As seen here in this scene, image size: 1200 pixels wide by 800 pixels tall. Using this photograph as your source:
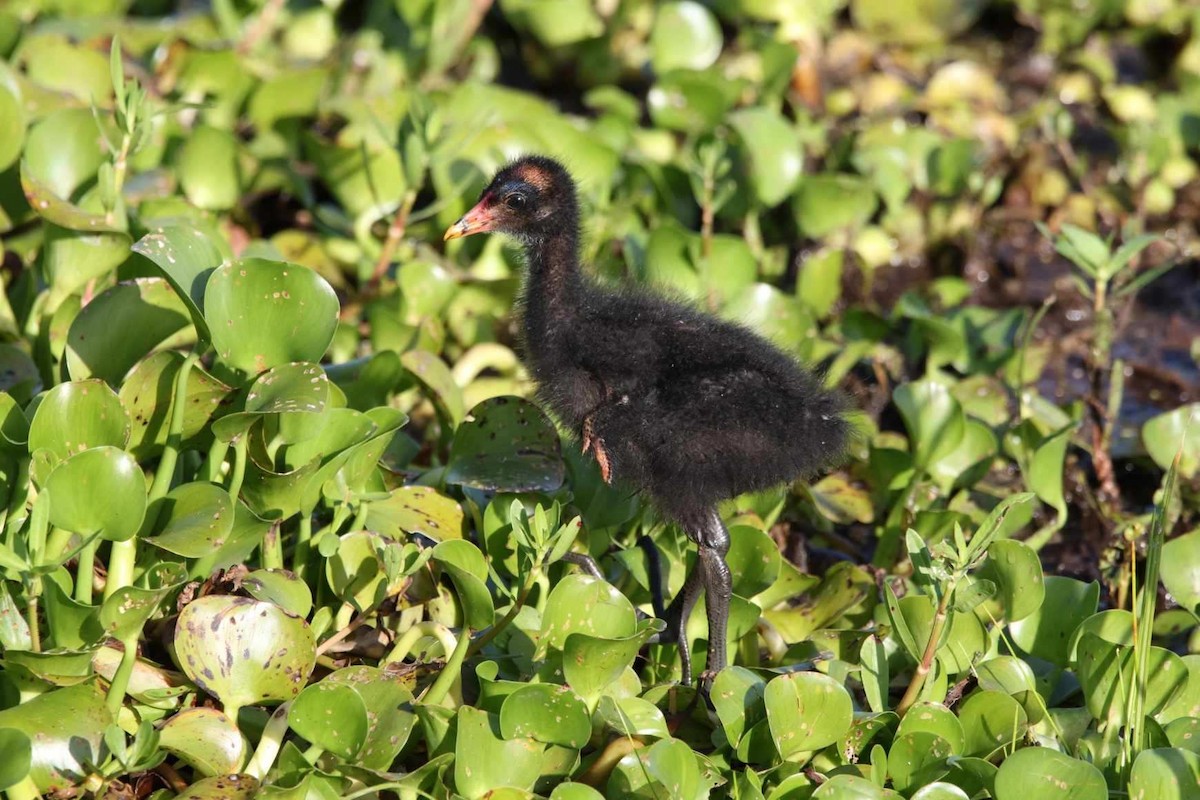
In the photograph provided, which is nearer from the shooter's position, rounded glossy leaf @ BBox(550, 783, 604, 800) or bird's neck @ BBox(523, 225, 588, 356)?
rounded glossy leaf @ BBox(550, 783, 604, 800)

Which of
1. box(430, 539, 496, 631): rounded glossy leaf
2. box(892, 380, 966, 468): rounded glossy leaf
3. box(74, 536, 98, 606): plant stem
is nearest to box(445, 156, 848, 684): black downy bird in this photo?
box(430, 539, 496, 631): rounded glossy leaf

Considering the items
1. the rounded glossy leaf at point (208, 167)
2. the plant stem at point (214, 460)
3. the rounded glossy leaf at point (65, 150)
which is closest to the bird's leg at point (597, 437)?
the plant stem at point (214, 460)

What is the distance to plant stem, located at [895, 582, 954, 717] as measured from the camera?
10.8 feet

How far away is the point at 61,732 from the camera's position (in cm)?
307

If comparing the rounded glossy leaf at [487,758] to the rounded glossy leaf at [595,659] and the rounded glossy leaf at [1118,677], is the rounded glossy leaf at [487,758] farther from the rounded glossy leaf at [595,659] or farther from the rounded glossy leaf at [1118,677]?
the rounded glossy leaf at [1118,677]

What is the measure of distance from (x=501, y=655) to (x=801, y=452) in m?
0.92

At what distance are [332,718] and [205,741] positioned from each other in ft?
1.00

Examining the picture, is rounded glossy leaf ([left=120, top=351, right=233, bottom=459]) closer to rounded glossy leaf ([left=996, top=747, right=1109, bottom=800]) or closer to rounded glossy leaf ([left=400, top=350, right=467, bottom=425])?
rounded glossy leaf ([left=400, top=350, right=467, bottom=425])

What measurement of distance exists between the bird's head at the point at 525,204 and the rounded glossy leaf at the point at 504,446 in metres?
0.48

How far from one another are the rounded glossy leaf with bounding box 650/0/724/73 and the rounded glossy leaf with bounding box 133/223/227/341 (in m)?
3.26

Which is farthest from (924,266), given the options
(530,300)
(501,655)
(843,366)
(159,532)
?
(159,532)

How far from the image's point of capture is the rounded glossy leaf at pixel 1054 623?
377 centimetres

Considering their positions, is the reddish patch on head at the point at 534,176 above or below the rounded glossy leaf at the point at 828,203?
above

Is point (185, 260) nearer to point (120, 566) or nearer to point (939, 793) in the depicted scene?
point (120, 566)
